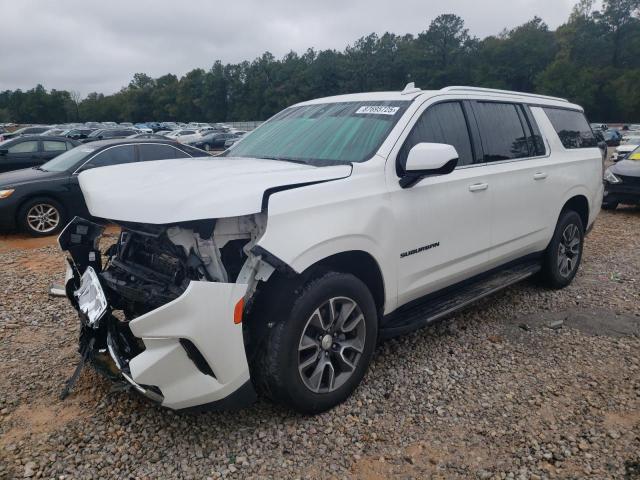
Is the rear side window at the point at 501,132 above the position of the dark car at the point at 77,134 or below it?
below

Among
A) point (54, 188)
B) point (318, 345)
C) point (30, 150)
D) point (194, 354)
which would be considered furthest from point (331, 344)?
point (30, 150)

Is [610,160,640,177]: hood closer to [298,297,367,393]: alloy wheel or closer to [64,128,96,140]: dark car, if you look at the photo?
[298,297,367,393]: alloy wheel

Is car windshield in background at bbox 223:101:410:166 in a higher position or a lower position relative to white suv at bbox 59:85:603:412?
higher

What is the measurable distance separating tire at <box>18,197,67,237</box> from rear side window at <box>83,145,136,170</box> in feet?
2.98

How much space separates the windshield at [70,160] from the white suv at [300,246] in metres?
5.09

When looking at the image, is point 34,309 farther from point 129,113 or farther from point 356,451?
point 129,113

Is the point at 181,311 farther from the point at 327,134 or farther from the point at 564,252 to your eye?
the point at 564,252

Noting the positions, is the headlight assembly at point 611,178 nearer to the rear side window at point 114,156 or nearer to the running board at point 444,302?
the running board at point 444,302

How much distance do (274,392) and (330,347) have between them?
0.42 m

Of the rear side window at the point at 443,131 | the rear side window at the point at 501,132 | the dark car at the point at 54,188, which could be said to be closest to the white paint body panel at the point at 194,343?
the rear side window at the point at 443,131

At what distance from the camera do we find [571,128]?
16.6 ft

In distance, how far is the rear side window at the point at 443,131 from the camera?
3291mm

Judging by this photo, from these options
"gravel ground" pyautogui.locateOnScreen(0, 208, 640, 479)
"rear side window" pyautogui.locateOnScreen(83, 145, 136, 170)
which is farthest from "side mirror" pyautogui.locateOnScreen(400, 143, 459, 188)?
"rear side window" pyautogui.locateOnScreen(83, 145, 136, 170)

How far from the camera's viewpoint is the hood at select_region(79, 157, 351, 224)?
7.75 ft
